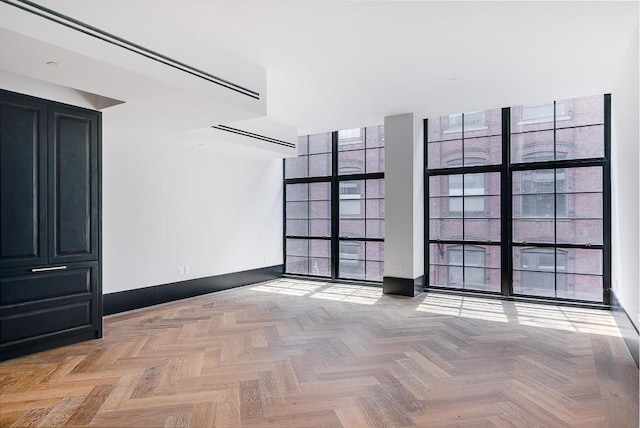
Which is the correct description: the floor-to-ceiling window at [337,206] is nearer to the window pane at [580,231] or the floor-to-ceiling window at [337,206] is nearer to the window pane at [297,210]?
the window pane at [297,210]

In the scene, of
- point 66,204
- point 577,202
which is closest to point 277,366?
point 66,204

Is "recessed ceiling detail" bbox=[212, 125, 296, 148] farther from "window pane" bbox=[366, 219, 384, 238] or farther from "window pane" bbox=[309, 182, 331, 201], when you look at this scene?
"window pane" bbox=[366, 219, 384, 238]

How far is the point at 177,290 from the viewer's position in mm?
5293

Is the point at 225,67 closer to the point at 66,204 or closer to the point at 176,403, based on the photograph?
the point at 66,204

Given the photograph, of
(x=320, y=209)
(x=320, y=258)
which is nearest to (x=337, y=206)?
(x=320, y=209)

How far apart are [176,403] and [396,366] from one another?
5.27 ft

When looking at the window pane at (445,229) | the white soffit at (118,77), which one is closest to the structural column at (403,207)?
the window pane at (445,229)

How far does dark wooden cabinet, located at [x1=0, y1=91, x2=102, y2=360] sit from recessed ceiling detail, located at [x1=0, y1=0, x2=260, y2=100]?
112cm

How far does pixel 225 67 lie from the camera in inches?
138

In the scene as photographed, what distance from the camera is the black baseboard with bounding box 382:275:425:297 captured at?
5.50 m

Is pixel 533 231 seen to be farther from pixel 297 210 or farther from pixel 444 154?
pixel 297 210

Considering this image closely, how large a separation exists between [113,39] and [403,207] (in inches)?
163

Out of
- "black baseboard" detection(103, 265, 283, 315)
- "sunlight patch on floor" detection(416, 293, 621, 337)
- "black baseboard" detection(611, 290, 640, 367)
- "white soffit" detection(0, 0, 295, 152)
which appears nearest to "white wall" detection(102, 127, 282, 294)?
"black baseboard" detection(103, 265, 283, 315)

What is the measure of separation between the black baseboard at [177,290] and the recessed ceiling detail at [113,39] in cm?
285
